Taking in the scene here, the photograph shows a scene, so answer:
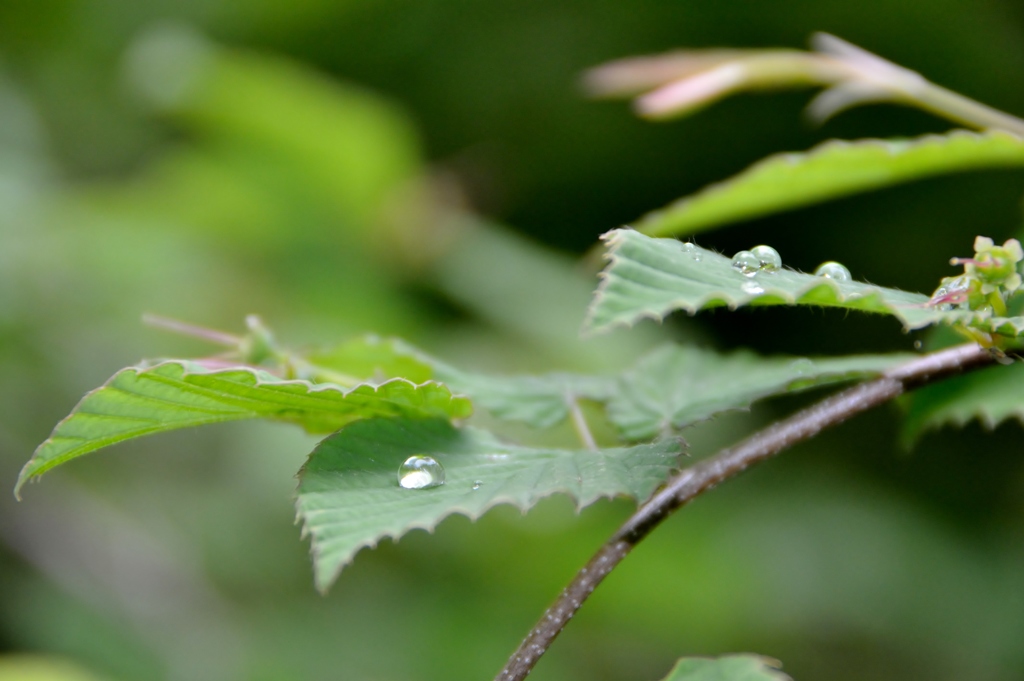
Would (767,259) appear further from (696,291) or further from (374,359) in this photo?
(374,359)

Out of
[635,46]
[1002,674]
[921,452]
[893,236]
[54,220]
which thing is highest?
[635,46]

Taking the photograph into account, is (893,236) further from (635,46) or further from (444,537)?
(444,537)

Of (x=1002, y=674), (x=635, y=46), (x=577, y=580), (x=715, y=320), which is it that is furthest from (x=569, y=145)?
(x=577, y=580)

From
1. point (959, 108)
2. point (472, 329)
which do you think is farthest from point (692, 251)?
point (472, 329)

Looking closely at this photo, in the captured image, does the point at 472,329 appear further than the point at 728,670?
Yes

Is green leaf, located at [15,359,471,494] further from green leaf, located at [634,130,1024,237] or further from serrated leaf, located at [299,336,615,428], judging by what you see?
green leaf, located at [634,130,1024,237]

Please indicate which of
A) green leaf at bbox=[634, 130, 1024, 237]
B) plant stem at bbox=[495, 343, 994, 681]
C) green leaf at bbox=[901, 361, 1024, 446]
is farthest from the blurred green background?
plant stem at bbox=[495, 343, 994, 681]
